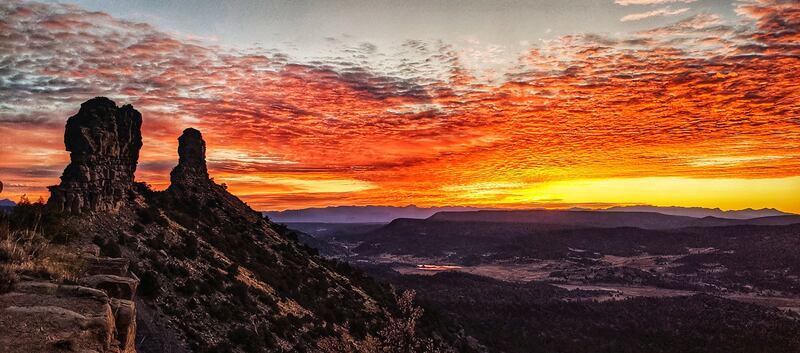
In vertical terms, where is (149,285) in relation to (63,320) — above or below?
below

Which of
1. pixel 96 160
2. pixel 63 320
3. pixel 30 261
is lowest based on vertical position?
pixel 63 320

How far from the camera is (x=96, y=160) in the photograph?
26641 mm

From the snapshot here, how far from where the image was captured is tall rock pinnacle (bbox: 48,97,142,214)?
24469mm

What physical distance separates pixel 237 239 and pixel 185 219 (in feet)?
19.8

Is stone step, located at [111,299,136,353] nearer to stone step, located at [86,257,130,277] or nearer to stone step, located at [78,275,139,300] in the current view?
stone step, located at [78,275,139,300]

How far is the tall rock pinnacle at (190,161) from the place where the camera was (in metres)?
46.2

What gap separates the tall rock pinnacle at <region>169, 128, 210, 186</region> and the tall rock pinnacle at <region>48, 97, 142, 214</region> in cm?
1532

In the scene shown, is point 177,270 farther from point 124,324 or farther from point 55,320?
point 55,320

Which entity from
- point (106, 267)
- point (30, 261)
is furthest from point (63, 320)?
point (106, 267)

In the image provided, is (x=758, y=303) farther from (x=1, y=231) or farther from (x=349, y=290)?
(x=1, y=231)

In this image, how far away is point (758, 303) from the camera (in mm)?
105562

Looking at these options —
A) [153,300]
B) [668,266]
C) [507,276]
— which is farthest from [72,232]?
[668,266]

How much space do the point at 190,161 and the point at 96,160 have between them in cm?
2210

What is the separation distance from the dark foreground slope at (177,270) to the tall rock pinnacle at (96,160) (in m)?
0.06
